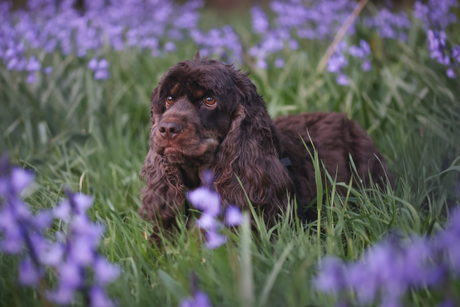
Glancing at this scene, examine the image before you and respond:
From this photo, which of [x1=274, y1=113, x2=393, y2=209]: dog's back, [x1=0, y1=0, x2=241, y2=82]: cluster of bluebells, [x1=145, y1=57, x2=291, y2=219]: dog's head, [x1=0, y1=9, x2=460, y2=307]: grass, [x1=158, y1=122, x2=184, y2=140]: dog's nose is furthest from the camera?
[x1=0, y1=0, x2=241, y2=82]: cluster of bluebells

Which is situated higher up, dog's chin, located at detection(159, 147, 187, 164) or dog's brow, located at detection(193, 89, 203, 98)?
dog's brow, located at detection(193, 89, 203, 98)

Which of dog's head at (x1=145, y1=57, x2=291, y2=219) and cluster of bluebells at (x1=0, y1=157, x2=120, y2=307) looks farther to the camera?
dog's head at (x1=145, y1=57, x2=291, y2=219)

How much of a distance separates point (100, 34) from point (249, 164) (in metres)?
4.66

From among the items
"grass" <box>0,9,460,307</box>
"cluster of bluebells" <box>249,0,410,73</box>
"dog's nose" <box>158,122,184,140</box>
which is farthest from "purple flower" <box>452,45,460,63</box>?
"dog's nose" <box>158,122,184,140</box>

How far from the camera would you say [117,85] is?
4.56 metres

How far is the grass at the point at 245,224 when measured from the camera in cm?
149

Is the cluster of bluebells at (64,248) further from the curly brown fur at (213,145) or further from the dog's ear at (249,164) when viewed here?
the dog's ear at (249,164)

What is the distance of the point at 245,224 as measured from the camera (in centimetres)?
126

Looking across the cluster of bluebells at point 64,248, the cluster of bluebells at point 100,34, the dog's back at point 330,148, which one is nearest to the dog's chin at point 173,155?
the dog's back at point 330,148

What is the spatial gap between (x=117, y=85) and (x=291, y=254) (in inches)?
142

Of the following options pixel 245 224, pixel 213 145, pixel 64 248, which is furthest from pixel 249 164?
pixel 64 248

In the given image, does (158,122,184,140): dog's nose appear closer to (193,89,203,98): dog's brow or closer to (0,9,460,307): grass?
(193,89,203,98): dog's brow

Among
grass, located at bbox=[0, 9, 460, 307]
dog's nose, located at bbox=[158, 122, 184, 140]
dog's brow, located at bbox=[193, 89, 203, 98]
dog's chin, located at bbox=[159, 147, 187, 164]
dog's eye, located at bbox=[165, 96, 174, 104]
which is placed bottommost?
grass, located at bbox=[0, 9, 460, 307]

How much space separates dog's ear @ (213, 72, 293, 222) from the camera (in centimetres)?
215
